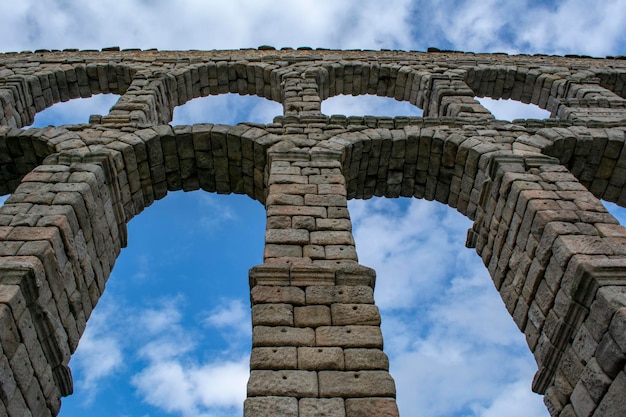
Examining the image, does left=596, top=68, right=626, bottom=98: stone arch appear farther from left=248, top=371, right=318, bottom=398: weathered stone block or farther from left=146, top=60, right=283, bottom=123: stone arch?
left=248, top=371, right=318, bottom=398: weathered stone block

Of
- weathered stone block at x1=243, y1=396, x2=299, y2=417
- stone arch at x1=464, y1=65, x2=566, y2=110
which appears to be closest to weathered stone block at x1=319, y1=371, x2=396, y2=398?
weathered stone block at x1=243, y1=396, x2=299, y2=417

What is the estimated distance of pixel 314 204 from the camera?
7.89 metres

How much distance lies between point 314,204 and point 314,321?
88.9 inches

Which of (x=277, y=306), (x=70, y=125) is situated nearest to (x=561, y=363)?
(x=277, y=306)

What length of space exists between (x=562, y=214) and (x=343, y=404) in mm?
4099

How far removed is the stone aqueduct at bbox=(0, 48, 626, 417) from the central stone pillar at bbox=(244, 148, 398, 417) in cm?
2

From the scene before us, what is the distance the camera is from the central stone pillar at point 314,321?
5074 mm

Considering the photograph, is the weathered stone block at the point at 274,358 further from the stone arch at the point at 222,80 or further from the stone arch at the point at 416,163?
the stone arch at the point at 222,80

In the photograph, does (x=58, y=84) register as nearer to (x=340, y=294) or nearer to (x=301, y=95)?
(x=301, y=95)

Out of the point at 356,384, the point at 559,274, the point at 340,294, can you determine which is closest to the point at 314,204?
the point at 340,294

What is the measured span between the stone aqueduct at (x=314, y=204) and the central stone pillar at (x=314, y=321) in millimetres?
19

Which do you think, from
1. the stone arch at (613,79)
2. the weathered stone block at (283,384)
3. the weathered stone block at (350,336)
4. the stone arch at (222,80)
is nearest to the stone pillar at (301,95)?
the stone arch at (222,80)

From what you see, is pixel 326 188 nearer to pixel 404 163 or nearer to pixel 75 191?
pixel 404 163

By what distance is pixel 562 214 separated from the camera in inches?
301
